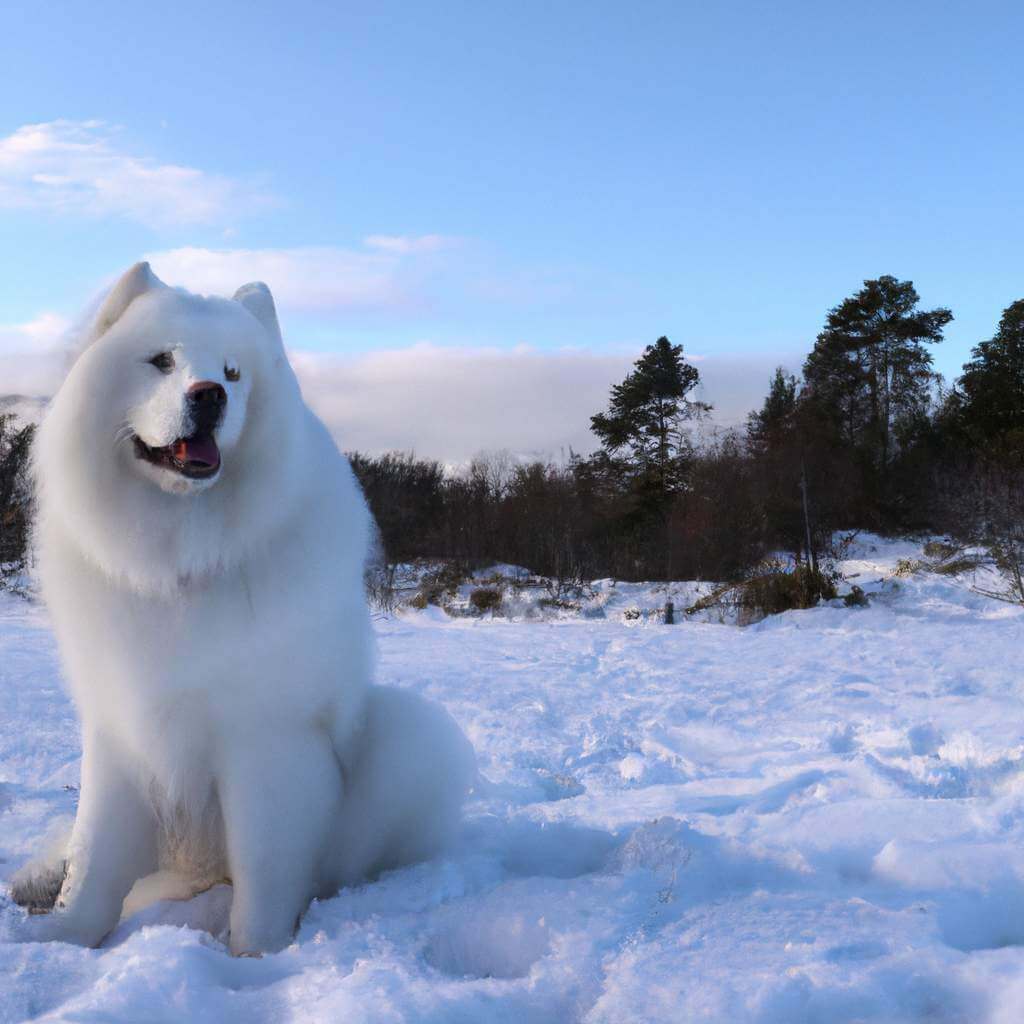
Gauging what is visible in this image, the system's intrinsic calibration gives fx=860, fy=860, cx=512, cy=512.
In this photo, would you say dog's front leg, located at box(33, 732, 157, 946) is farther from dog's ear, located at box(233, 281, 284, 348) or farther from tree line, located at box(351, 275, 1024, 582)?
tree line, located at box(351, 275, 1024, 582)

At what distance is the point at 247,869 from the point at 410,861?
56 centimetres

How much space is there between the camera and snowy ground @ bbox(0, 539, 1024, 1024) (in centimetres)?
168

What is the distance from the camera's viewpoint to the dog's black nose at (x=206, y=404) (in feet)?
6.42

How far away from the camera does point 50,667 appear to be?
6043 millimetres

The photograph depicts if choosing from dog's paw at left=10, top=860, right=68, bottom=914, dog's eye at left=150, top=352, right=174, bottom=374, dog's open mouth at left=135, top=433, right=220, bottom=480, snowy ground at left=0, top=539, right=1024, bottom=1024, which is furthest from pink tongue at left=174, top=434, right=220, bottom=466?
dog's paw at left=10, top=860, right=68, bottom=914

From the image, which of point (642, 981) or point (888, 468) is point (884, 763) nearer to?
point (642, 981)

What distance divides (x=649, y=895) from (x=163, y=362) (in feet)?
5.86

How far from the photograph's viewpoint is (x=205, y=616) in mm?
2137

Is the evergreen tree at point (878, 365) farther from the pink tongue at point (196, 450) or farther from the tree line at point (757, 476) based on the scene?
the pink tongue at point (196, 450)

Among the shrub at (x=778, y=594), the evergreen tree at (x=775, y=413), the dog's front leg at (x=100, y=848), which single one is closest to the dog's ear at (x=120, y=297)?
the dog's front leg at (x=100, y=848)

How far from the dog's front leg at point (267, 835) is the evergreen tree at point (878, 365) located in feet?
92.0

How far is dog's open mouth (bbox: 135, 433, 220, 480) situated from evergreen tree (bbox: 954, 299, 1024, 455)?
2735 cm

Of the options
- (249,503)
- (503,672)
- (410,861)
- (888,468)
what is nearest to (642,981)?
(410,861)

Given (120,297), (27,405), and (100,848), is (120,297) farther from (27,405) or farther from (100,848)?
(100,848)
